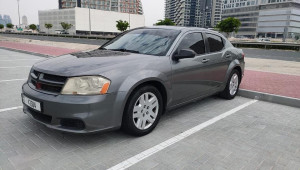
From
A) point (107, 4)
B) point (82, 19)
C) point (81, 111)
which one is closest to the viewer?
point (81, 111)

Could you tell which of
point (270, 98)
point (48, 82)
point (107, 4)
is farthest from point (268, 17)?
point (48, 82)

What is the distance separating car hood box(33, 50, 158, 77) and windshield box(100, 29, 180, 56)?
0.28 metres

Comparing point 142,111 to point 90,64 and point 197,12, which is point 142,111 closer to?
point 90,64

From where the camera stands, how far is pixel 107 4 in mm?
126750

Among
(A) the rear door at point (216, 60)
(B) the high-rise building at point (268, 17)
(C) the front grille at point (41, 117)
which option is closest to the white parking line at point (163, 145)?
(A) the rear door at point (216, 60)

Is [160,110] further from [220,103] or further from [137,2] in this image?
[137,2]

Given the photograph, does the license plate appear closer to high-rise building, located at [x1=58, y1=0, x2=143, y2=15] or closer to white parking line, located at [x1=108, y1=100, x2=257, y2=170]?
white parking line, located at [x1=108, y1=100, x2=257, y2=170]

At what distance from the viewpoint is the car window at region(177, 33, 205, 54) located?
409 cm

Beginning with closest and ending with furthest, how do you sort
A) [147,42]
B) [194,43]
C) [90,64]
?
[90,64], [147,42], [194,43]

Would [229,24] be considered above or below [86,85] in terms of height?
above

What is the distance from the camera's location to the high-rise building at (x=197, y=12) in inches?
6383

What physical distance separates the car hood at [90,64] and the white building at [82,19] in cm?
10563

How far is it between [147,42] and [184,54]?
729mm

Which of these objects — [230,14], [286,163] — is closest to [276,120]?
[286,163]
